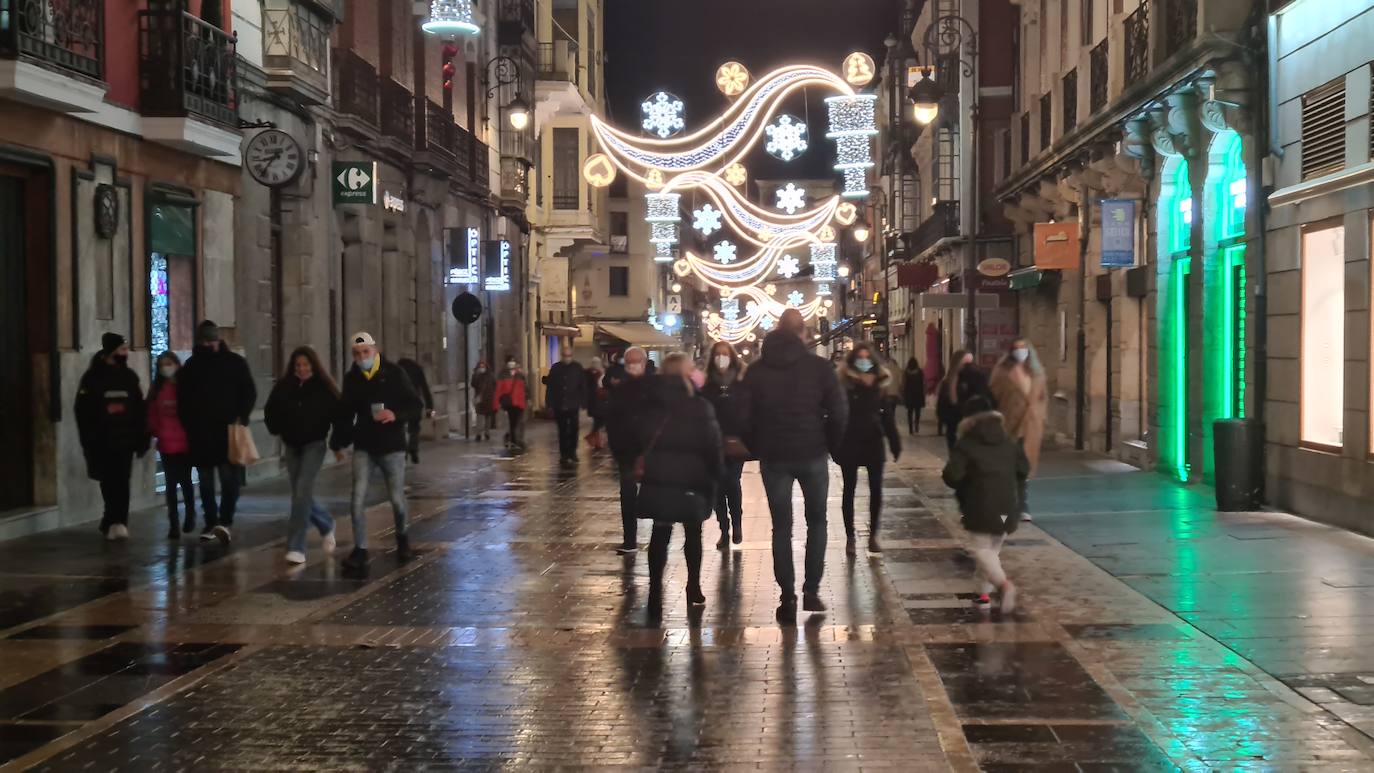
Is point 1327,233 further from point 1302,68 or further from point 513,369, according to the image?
point 513,369

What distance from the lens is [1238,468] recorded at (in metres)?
15.3

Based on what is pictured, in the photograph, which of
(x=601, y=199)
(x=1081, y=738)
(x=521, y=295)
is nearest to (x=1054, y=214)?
(x=521, y=295)

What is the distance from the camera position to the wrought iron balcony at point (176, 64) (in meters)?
16.8

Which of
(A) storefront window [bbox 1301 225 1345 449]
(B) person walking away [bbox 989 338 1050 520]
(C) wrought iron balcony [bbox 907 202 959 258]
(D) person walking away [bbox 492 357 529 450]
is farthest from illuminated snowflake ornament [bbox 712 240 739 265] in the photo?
(B) person walking away [bbox 989 338 1050 520]

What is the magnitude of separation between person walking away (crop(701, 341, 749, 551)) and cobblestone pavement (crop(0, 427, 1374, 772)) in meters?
0.26

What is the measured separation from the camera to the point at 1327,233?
14289mm

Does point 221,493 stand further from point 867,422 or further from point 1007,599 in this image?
point 1007,599

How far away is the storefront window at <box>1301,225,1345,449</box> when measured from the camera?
14102mm

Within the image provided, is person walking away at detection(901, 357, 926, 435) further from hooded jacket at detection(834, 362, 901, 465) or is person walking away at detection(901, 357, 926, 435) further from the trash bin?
hooded jacket at detection(834, 362, 901, 465)

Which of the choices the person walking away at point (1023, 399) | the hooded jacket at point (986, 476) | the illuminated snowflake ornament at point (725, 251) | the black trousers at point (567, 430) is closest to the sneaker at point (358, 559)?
the hooded jacket at point (986, 476)

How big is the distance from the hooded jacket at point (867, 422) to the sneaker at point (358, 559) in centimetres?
381

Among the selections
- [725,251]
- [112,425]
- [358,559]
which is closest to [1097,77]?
[358,559]

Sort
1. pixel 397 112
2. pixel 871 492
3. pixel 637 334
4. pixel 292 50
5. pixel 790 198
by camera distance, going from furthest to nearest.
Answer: pixel 637 334 → pixel 790 198 → pixel 397 112 → pixel 292 50 → pixel 871 492

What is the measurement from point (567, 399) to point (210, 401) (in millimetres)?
10972
